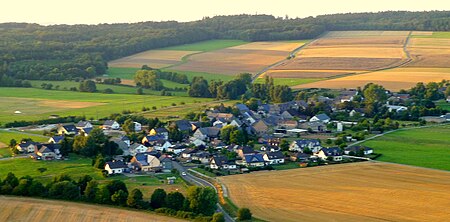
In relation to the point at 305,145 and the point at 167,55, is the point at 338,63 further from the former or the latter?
the point at 305,145

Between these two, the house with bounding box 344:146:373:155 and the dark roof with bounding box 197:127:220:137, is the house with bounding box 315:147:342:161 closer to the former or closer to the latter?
the house with bounding box 344:146:373:155

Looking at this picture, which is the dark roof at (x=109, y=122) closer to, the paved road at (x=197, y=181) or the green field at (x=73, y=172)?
the green field at (x=73, y=172)

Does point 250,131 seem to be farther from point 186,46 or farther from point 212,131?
point 186,46

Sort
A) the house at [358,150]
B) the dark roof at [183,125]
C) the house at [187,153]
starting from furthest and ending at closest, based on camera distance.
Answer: the dark roof at [183,125]
the house at [187,153]
the house at [358,150]

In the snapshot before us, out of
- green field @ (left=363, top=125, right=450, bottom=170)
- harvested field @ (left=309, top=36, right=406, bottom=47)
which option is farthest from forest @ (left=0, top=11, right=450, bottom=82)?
green field @ (left=363, top=125, right=450, bottom=170)

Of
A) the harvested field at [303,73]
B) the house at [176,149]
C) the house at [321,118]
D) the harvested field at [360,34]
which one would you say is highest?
the harvested field at [360,34]

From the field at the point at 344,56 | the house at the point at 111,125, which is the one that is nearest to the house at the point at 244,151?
the house at the point at 111,125

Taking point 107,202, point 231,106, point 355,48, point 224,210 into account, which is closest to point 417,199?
point 224,210
